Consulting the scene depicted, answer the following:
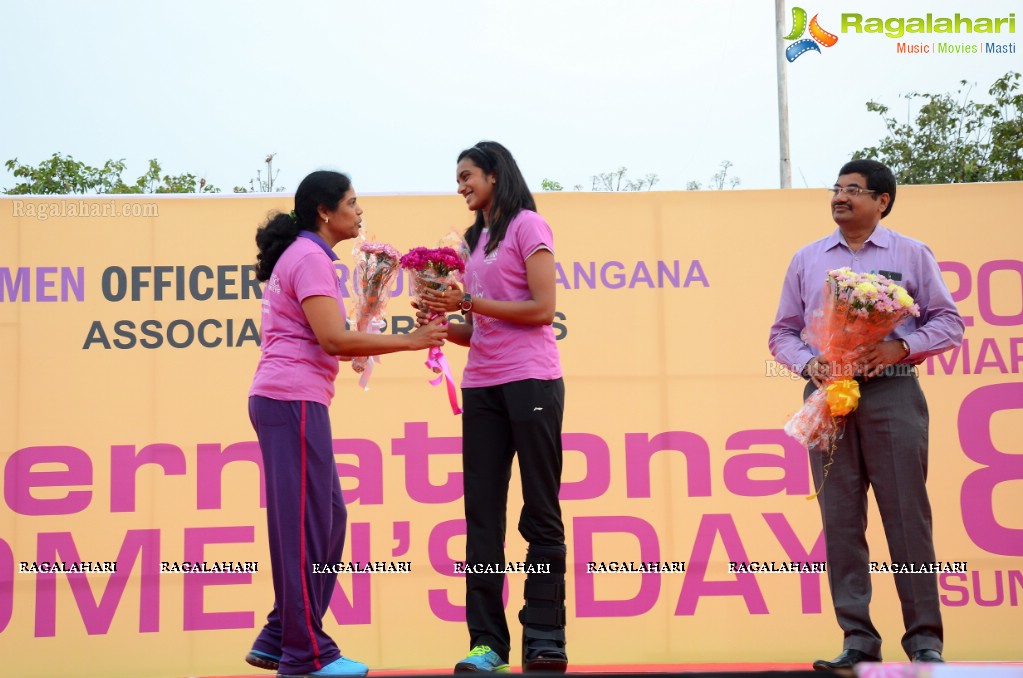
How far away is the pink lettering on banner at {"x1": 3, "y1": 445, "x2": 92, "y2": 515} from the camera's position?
4.61m

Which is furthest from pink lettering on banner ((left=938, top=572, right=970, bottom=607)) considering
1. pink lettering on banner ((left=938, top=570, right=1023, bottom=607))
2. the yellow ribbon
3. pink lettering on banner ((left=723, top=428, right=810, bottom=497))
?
the yellow ribbon

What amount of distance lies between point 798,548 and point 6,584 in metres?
3.38

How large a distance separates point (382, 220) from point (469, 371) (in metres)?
1.65

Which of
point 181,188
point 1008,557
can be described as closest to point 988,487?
point 1008,557

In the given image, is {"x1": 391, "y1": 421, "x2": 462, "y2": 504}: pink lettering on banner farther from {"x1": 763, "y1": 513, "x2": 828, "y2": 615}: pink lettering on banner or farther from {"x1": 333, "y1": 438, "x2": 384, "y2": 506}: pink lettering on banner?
{"x1": 763, "y1": 513, "x2": 828, "y2": 615}: pink lettering on banner

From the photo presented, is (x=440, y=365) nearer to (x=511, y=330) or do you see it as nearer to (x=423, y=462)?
(x=511, y=330)

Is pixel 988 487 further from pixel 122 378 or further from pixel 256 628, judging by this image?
pixel 122 378

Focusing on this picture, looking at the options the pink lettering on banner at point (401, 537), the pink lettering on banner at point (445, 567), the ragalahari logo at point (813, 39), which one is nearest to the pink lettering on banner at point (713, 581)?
the pink lettering on banner at point (445, 567)

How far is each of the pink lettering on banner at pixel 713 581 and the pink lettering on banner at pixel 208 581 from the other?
1.87m

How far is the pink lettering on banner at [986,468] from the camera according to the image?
4.76 m

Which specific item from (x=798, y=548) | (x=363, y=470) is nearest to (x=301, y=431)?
(x=363, y=470)

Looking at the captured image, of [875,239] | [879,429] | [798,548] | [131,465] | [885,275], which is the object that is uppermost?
[875,239]

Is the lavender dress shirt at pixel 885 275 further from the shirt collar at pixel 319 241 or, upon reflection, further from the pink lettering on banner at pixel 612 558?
the shirt collar at pixel 319 241

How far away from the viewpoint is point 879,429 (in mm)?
3402
